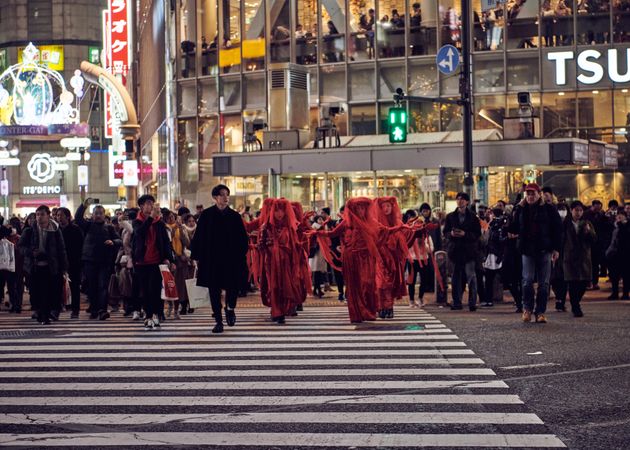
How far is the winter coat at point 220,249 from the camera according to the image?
15766 mm

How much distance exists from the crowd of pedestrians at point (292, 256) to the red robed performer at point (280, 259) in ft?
0.07

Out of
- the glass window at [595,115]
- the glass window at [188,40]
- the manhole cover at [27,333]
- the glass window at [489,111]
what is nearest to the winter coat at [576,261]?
the manhole cover at [27,333]

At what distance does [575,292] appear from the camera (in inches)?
704

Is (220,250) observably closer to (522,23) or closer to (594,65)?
(594,65)

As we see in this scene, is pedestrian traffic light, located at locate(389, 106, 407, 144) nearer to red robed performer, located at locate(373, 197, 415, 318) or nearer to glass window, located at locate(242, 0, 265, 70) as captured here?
red robed performer, located at locate(373, 197, 415, 318)

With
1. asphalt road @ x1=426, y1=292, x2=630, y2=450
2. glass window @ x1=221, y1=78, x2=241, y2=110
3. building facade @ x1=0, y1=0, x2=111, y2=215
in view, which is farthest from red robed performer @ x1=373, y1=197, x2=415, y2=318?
building facade @ x1=0, y1=0, x2=111, y2=215

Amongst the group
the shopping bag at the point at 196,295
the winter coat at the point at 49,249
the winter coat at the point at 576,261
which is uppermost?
the winter coat at the point at 49,249

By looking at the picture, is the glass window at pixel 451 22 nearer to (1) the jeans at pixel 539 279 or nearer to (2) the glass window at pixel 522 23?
(2) the glass window at pixel 522 23

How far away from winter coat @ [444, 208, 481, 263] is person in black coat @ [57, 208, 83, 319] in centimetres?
635

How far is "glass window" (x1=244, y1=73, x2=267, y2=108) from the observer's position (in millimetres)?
45281

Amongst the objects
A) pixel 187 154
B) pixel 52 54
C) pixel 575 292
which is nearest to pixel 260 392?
pixel 575 292

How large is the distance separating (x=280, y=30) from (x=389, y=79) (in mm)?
5149

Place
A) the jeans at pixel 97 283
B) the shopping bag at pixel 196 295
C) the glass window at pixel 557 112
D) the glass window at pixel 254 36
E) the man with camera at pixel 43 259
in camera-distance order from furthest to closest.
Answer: the glass window at pixel 254 36, the glass window at pixel 557 112, the jeans at pixel 97 283, the man with camera at pixel 43 259, the shopping bag at pixel 196 295

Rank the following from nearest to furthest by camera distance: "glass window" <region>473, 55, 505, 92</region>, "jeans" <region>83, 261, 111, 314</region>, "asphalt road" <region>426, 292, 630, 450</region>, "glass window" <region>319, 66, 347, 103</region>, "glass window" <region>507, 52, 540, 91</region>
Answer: "asphalt road" <region>426, 292, 630, 450</region>, "jeans" <region>83, 261, 111, 314</region>, "glass window" <region>507, 52, 540, 91</region>, "glass window" <region>473, 55, 505, 92</region>, "glass window" <region>319, 66, 347, 103</region>
